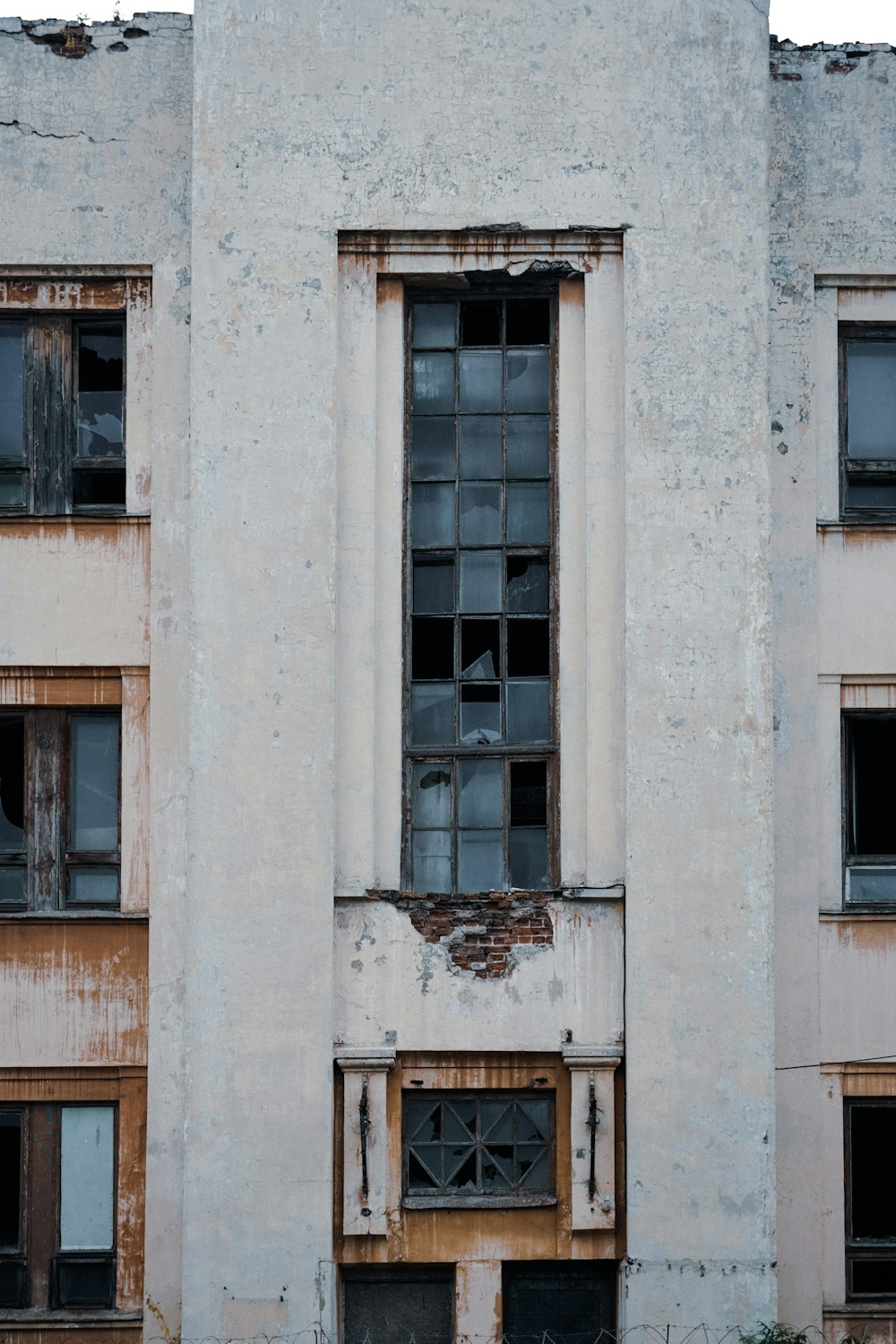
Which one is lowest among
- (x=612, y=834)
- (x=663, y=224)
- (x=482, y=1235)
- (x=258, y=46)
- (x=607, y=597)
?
(x=482, y=1235)

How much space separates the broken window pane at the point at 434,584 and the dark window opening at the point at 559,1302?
175 inches

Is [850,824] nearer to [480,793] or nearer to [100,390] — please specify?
[480,793]

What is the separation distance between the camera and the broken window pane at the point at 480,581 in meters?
10.1

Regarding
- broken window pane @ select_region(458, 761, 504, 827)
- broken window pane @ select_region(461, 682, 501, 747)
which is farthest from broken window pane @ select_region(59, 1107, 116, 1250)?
broken window pane @ select_region(461, 682, 501, 747)

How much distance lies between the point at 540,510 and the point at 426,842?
241 cm

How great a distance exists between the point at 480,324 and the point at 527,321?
33cm

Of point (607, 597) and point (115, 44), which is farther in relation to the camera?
point (115, 44)

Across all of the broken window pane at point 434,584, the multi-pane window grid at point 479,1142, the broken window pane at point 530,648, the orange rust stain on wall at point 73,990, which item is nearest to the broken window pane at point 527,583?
the broken window pane at point 530,648

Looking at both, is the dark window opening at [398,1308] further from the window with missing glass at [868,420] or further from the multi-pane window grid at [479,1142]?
the window with missing glass at [868,420]

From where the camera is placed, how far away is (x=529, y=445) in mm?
10141

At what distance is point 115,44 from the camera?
10.6m

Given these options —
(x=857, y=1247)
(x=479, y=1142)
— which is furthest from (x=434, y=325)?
(x=857, y=1247)

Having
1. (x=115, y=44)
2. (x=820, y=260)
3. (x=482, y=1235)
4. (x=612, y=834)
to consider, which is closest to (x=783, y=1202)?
(x=482, y=1235)

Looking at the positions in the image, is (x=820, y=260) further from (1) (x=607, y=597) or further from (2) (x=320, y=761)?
(2) (x=320, y=761)
